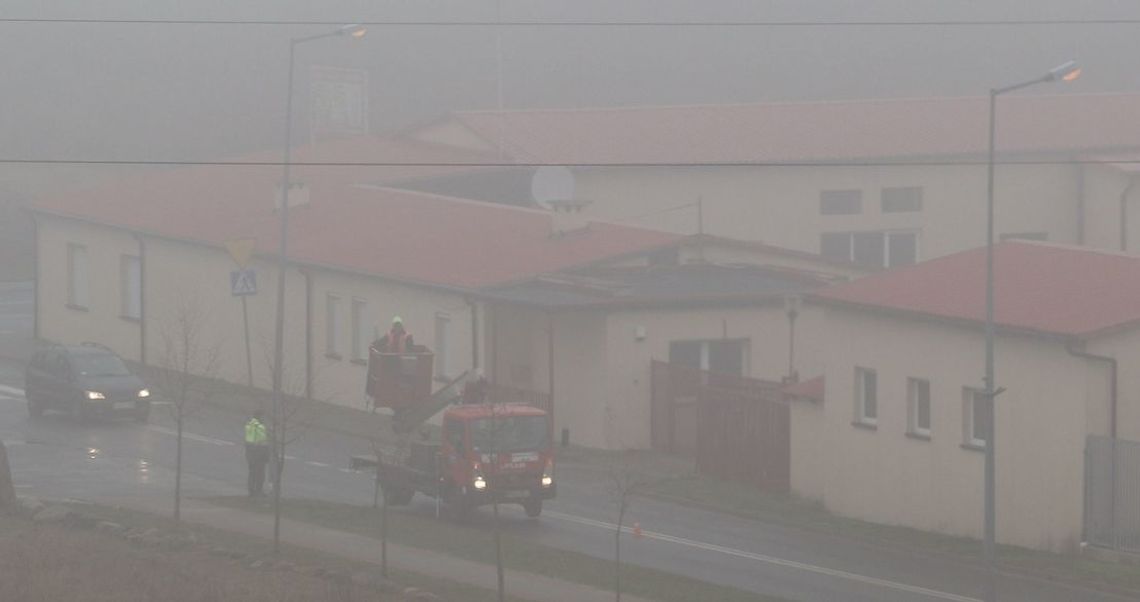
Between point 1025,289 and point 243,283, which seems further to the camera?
point 243,283

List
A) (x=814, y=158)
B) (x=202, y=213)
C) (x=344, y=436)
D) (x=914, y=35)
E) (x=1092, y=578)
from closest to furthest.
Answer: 1. (x=1092, y=578)
2. (x=344, y=436)
3. (x=202, y=213)
4. (x=814, y=158)
5. (x=914, y=35)

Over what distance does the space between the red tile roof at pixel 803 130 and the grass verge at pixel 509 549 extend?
26.5m

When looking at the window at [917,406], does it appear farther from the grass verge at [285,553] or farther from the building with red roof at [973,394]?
the grass verge at [285,553]

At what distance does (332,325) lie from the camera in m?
43.9

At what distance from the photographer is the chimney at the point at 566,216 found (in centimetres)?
4275

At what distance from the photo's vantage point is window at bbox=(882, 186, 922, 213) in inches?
2227

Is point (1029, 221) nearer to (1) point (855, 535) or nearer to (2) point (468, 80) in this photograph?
(1) point (855, 535)

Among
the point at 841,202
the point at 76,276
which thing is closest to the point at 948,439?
the point at 841,202

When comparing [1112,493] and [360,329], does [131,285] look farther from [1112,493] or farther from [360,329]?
[1112,493]

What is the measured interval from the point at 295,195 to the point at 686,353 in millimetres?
13857

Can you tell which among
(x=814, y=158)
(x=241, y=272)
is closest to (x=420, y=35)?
(x=814, y=158)

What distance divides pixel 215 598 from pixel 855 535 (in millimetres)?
12851

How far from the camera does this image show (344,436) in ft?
128

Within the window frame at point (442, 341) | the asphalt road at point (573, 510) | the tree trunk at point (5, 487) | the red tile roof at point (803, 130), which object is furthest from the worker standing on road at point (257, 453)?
the red tile roof at point (803, 130)
